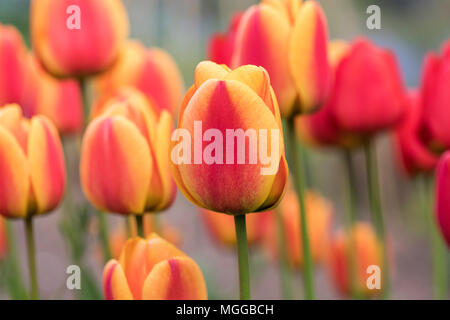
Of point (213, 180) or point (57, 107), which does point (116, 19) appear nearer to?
point (57, 107)

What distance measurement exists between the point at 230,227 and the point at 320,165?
3.31ft

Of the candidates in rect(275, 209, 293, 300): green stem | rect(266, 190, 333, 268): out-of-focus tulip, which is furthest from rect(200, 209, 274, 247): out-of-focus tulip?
rect(275, 209, 293, 300): green stem

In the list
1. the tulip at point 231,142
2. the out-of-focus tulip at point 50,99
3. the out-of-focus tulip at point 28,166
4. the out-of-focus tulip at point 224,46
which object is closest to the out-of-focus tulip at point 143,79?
the out-of-focus tulip at point 50,99

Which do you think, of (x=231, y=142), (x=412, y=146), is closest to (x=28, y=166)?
(x=231, y=142)

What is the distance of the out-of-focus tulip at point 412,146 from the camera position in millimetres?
709

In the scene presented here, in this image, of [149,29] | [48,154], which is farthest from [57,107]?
[149,29]

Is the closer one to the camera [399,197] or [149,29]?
[149,29]

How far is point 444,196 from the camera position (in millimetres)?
476

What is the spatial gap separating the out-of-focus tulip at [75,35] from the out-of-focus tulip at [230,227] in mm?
287

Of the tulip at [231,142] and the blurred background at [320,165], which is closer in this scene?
the tulip at [231,142]

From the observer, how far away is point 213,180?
41cm

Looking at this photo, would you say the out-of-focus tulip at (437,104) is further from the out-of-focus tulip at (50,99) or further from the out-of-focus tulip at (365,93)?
the out-of-focus tulip at (50,99)

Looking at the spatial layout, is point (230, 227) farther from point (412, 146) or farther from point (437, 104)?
point (437, 104)
